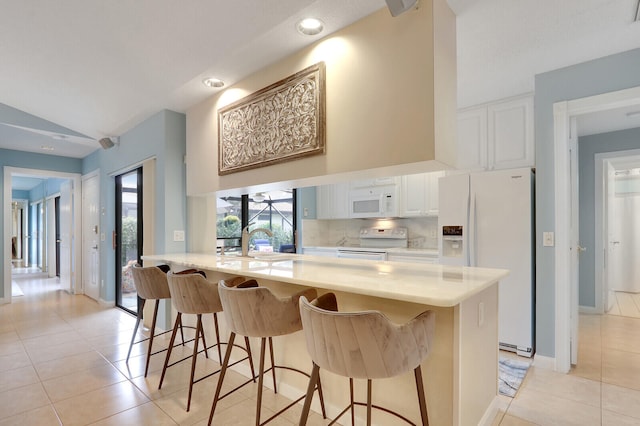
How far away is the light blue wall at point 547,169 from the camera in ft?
8.66

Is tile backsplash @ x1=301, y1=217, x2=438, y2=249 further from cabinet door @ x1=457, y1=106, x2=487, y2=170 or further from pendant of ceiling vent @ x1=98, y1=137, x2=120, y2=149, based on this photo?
pendant of ceiling vent @ x1=98, y1=137, x2=120, y2=149

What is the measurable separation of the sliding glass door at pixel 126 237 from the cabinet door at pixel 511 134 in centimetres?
421

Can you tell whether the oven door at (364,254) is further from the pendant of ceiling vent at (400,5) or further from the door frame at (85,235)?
the door frame at (85,235)

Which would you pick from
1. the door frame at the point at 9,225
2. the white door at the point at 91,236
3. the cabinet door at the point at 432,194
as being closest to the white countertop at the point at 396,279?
the cabinet door at the point at 432,194

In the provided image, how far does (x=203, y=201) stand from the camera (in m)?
3.70

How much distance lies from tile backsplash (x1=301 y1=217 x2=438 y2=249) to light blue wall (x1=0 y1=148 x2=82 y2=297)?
13.8 ft

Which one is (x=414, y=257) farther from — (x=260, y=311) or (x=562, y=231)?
(x=260, y=311)

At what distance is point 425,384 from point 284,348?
1.01m

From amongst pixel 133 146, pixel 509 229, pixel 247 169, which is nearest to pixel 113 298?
pixel 133 146

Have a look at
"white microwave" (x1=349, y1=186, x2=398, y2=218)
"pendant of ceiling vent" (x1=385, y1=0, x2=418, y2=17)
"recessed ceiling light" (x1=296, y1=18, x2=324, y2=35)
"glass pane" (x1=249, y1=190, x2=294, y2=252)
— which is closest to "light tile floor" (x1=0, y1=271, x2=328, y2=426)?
"glass pane" (x1=249, y1=190, x2=294, y2=252)

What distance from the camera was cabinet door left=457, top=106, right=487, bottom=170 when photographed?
3.37 m

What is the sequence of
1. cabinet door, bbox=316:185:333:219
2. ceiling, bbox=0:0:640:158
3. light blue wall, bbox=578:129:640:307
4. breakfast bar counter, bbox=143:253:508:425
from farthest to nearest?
cabinet door, bbox=316:185:333:219 < light blue wall, bbox=578:129:640:307 < ceiling, bbox=0:0:640:158 < breakfast bar counter, bbox=143:253:508:425

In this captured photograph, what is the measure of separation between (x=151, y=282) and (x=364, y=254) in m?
2.76

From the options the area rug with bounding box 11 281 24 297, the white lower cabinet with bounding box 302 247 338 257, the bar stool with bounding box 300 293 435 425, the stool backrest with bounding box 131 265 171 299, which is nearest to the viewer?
the bar stool with bounding box 300 293 435 425
